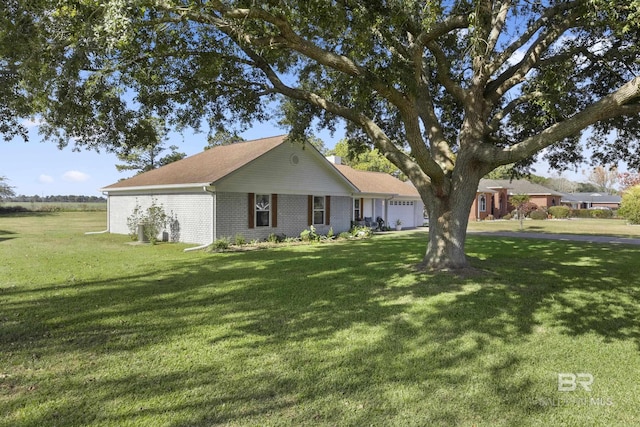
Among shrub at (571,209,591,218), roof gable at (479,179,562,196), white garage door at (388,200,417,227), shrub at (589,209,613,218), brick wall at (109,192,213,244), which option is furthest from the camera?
shrub at (571,209,591,218)

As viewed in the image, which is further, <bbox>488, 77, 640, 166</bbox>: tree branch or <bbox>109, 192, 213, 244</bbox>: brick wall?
<bbox>109, 192, 213, 244</bbox>: brick wall

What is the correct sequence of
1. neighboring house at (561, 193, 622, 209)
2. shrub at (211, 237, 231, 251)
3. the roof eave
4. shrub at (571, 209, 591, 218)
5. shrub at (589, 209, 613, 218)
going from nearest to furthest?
shrub at (211, 237, 231, 251) < the roof eave < shrub at (589, 209, 613, 218) < shrub at (571, 209, 591, 218) < neighboring house at (561, 193, 622, 209)

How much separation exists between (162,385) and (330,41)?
851 cm

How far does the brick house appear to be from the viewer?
16.2 m

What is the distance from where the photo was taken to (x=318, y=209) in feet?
67.5

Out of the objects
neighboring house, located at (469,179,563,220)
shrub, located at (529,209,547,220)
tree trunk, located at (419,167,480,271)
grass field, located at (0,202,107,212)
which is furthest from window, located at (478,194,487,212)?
grass field, located at (0,202,107,212)

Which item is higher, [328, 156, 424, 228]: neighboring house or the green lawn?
[328, 156, 424, 228]: neighboring house

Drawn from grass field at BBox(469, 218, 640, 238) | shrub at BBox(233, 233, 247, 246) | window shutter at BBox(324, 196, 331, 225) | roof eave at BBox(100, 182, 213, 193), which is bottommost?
grass field at BBox(469, 218, 640, 238)

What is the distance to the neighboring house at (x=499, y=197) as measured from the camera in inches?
1521

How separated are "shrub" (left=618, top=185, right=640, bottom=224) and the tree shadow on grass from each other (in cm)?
2716

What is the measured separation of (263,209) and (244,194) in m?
1.31

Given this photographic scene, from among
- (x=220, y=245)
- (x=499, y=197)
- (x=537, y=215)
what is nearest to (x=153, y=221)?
(x=220, y=245)

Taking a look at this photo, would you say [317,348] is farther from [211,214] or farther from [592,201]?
[592,201]

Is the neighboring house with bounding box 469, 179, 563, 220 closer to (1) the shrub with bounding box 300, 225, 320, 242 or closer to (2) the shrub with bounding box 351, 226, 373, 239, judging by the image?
(2) the shrub with bounding box 351, 226, 373, 239
